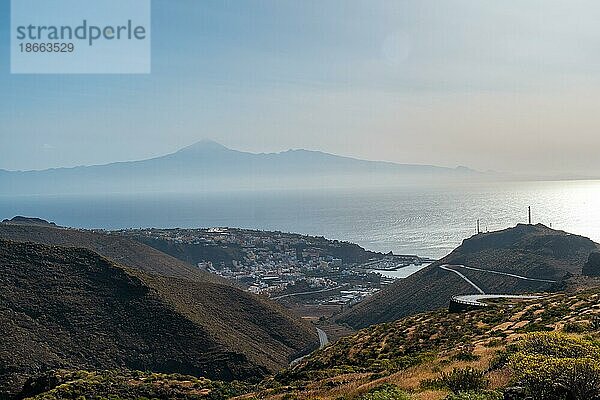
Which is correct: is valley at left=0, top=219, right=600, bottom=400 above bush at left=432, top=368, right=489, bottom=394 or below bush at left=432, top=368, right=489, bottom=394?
below

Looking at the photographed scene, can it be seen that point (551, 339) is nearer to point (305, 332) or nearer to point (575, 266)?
point (305, 332)

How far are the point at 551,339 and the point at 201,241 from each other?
113725mm

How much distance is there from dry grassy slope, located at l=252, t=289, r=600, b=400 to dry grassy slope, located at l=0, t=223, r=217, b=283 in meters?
50.0

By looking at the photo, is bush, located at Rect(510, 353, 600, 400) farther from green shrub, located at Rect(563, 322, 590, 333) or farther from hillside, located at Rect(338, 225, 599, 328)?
hillside, located at Rect(338, 225, 599, 328)

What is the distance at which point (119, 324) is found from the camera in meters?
36.7

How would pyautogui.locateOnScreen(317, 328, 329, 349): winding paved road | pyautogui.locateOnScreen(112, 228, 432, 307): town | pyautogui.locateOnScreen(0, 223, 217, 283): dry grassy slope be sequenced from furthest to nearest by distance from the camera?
1. pyautogui.locateOnScreen(112, 228, 432, 307): town
2. pyautogui.locateOnScreen(0, 223, 217, 283): dry grassy slope
3. pyautogui.locateOnScreen(317, 328, 329, 349): winding paved road

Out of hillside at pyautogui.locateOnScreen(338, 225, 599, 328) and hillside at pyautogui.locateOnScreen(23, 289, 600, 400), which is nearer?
hillside at pyautogui.locateOnScreen(23, 289, 600, 400)

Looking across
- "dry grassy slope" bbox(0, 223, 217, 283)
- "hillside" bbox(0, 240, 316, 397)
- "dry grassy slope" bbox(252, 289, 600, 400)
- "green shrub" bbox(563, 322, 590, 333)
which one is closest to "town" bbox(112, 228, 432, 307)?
"dry grassy slope" bbox(0, 223, 217, 283)

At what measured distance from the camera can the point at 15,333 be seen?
32844mm

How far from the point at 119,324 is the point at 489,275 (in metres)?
39.3

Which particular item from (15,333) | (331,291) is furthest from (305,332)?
(331,291)

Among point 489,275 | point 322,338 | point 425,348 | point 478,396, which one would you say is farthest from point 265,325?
point 478,396

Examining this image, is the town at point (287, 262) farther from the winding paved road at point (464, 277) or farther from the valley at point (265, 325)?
the winding paved road at point (464, 277)

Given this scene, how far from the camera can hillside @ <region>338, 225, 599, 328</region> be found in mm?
54019
